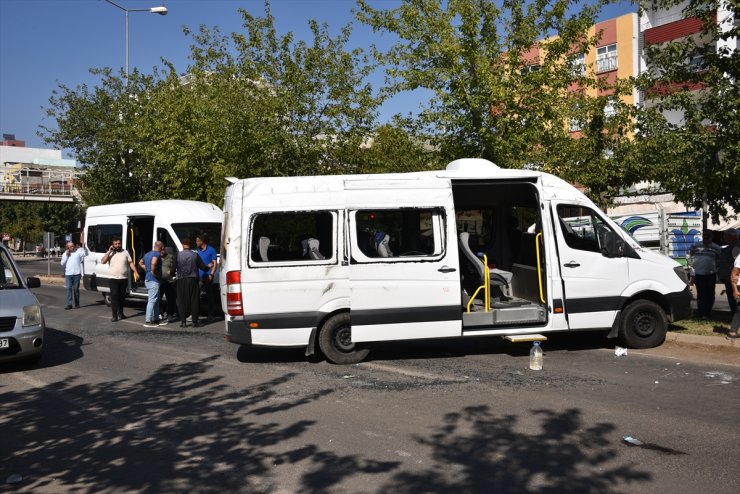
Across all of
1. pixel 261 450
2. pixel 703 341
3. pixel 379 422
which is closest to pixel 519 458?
pixel 379 422

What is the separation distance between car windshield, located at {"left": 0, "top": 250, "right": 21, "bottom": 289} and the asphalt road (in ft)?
4.02

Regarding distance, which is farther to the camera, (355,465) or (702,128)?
(702,128)

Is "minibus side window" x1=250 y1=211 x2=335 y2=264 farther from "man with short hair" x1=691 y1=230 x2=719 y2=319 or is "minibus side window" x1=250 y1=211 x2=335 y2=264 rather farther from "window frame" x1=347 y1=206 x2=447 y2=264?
"man with short hair" x1=691 y1=230 x2=719 y2=319

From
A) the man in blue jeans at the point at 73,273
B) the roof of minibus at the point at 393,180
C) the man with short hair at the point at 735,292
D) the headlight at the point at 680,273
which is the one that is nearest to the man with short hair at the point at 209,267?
the man in blue jeans at the point at 73,273

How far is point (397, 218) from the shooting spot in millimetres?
8805

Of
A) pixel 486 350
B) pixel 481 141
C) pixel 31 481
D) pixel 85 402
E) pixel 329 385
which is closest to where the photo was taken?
pixel 31 481

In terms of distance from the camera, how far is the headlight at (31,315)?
880cm

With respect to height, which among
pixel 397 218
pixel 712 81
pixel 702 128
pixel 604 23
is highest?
pixel 604 23

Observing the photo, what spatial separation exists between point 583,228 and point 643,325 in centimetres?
162

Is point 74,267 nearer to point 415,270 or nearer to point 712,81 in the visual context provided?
point 415,270

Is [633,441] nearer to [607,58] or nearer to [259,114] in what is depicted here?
[259,114]

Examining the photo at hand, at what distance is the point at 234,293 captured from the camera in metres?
8.55

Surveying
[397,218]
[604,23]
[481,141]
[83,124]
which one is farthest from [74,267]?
[604,23]

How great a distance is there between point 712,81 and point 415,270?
5.99 m
